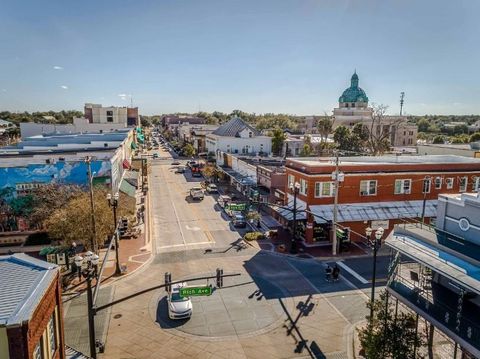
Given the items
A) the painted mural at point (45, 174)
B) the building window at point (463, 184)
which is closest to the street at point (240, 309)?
the painted mural at point (45, 174)

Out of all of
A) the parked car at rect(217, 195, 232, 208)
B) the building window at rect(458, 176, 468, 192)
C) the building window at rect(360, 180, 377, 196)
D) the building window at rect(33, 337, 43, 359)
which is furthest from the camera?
the parked car at rect(217, 195, 232, 208)

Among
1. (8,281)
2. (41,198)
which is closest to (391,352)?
(8,281)

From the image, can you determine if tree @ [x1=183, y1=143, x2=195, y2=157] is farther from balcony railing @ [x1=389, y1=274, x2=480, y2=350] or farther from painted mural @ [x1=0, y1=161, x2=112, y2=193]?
balcony railing @ [x1=389, y1=274, x2=480, y2=350]

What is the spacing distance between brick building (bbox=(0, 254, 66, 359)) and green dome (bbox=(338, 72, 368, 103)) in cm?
13403

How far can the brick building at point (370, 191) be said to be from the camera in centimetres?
3675

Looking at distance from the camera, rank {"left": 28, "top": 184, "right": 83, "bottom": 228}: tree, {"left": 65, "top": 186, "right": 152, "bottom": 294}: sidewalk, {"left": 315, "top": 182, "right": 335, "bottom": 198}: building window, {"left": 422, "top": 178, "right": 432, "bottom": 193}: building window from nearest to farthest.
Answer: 1. {"left": 65, "top": 186, "right": 152, "bottom": 294}: sidewalk
2. {"left": 315, "top": 182, "right": 335, "bottom": 198}: building window
3. {"left": 28, "top": 184, "right": 83, "bottom": 228}: tree
4. {"left": 422, "top": 178, "right": 432, "bottom": 193}: building window

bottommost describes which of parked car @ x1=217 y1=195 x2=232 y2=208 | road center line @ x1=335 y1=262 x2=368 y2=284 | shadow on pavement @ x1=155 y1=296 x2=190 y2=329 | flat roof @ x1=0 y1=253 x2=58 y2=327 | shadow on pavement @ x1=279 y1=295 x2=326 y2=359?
shadow on pavement @ x1=155 y1=296 x2=190 y2=329

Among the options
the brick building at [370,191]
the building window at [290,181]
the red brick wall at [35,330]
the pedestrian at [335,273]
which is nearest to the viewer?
the red brick wall at [35,330]

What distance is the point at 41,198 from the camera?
38500 mm

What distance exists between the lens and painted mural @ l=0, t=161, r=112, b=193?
38.4 m

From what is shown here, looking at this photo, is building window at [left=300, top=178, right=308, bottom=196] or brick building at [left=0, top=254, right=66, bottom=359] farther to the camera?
building window at [left=300, top=178, right=308, bottom=196]

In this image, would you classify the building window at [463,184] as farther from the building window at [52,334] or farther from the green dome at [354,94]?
the green dome at [354,94]

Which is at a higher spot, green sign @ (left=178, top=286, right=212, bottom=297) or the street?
green sign @ (left=178, top=286, right=212, bottom=297)

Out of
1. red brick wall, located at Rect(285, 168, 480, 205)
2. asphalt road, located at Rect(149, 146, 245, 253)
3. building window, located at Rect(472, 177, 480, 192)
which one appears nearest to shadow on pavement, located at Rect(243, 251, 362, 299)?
asphalt road, located at Rect(149, 146, 245, 253)
